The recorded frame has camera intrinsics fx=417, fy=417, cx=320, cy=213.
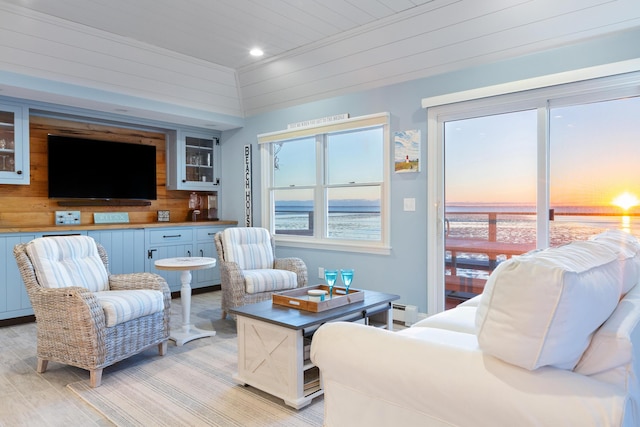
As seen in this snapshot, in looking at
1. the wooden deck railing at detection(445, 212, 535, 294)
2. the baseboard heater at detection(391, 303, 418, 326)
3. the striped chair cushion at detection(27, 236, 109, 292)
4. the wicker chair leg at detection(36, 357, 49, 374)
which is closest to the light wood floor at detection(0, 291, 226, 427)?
the wicker chair leg at detection(36, 357, 49, 374)

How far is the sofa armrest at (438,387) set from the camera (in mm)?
1024

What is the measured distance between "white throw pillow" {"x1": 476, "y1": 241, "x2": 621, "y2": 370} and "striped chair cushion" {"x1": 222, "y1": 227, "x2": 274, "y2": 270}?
3092 mm

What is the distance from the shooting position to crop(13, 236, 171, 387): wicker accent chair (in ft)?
8.46

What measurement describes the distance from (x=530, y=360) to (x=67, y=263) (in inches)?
119

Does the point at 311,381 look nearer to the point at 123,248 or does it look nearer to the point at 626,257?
the point at 626,257

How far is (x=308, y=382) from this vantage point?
244cm

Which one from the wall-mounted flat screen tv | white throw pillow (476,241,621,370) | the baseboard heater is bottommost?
the baseboard heater

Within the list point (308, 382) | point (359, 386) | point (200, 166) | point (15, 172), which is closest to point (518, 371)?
point (359, 386)

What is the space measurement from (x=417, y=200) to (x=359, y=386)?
263cm

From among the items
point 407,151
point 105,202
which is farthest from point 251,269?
point 105,202

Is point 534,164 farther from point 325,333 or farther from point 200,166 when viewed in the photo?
point 200,166

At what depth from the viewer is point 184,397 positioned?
2.42 metres

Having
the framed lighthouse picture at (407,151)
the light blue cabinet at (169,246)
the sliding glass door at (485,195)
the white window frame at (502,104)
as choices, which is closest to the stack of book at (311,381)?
the white window frame at (502,104)

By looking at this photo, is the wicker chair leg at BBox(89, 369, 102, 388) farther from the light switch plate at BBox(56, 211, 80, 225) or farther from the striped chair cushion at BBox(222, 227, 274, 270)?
the light switch plate at BBox(56, 211, 80, 225)
